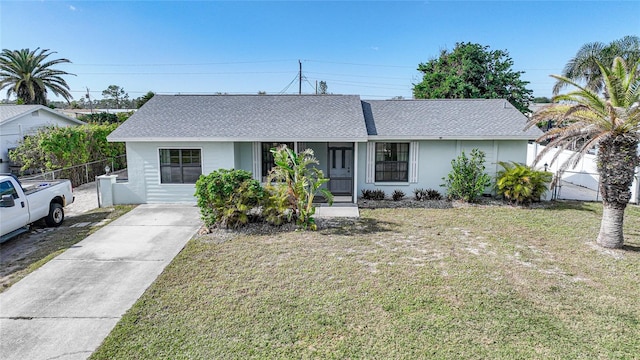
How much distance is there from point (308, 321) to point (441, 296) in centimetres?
237

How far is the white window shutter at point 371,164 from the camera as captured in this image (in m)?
13.7

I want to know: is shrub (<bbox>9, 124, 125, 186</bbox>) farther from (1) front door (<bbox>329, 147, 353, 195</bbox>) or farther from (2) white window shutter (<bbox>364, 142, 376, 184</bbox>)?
(2) white window shutter (<bbox>364, 142, 376, 184</bbox>)

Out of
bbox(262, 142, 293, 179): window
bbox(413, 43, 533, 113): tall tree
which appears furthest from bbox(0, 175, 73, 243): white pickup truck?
bbox(413, 43, 533, 113): tall tree

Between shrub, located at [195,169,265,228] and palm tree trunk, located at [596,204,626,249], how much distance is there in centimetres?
839

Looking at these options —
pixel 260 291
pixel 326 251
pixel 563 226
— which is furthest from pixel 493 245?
pixel 260 291

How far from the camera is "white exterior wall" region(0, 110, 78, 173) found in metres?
18.3

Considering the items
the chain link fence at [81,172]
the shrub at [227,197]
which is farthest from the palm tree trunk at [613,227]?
the chain link fence at [81,172]

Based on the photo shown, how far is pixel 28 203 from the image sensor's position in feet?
31.8

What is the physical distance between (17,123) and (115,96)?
171 feet

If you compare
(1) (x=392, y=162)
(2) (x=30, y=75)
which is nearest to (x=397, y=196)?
(1) (x=392, y=162)

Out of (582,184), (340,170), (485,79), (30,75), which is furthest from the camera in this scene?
(30,75)

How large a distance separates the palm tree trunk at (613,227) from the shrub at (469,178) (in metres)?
4.32

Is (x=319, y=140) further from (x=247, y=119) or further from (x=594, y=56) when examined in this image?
(x=594, y=56)

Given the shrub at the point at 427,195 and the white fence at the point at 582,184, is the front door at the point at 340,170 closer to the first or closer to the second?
the shrub at the point at 427,195
